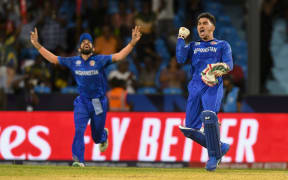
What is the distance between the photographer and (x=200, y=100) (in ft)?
32.8

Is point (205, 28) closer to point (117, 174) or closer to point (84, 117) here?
point (117, 174)

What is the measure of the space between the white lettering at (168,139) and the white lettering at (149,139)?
15 centimetres

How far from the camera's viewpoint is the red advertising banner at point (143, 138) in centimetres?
1403

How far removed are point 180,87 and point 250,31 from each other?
6.87ft

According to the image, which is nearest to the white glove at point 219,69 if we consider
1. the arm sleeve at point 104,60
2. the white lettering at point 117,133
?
the arm sleeve at point 104,60

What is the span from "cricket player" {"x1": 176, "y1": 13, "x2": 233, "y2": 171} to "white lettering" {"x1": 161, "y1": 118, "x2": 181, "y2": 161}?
13.1 ft

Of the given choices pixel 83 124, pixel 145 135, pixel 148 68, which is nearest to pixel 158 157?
pixel 145 135

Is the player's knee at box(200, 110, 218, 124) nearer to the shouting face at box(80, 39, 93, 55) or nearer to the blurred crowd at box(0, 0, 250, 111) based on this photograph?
the shouting face at box(80, 39, 93, 55)

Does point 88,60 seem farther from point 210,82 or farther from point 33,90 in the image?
point 33,90

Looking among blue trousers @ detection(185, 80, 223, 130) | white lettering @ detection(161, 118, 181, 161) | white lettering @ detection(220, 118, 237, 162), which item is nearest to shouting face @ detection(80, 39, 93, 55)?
blue trousers @ detection(185, 80, 223, 130)

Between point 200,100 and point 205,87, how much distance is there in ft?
0.63

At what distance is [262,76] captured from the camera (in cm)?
1875

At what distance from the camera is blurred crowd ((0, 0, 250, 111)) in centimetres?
1712

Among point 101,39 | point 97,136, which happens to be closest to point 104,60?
point 97,136
